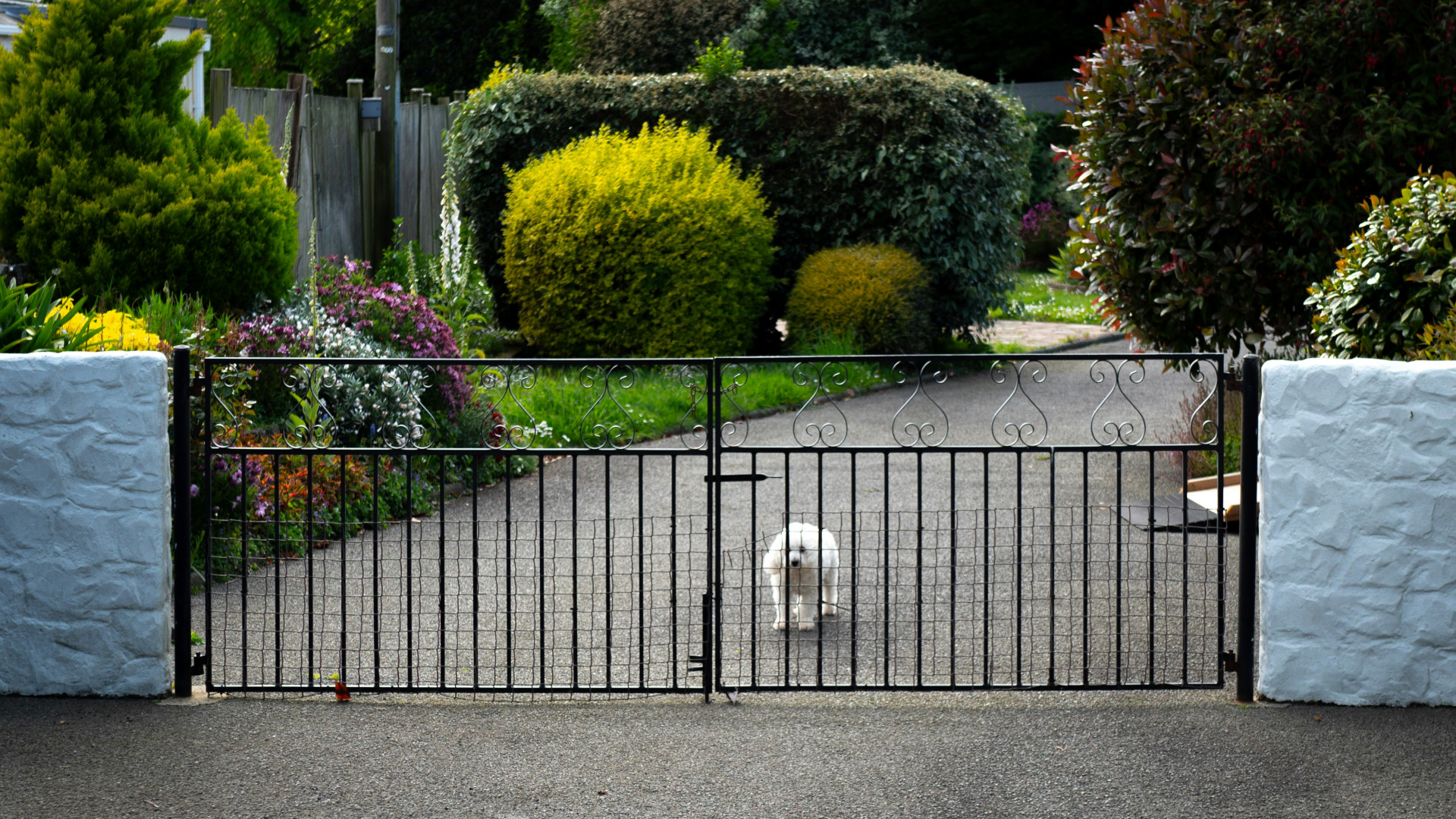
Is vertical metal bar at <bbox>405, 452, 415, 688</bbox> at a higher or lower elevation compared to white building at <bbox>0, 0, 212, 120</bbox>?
lower

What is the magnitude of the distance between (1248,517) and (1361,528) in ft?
1.17

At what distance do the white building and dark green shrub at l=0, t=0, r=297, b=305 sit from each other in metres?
1.69

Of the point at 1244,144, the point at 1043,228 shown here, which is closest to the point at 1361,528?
the point at 1244,144

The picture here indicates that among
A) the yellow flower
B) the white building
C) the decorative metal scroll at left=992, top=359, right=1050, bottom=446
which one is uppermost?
the white building

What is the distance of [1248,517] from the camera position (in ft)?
15.4

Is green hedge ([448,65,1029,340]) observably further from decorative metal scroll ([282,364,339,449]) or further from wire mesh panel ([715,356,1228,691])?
decorative metal scroll ([282,364,339,449])

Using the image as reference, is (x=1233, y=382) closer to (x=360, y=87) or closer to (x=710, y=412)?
(x=710, y=412)

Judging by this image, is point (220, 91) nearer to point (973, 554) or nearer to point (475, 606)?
point (973, 554)

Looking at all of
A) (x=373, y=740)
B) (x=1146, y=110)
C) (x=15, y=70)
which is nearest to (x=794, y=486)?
(x=1146, y=110)

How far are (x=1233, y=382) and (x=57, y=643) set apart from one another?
419 cm

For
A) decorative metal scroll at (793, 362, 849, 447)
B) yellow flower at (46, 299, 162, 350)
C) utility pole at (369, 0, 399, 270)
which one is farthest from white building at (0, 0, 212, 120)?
decorative metal scroll at (793, 362, 849, 447)

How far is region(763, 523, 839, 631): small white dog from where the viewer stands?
212 inches

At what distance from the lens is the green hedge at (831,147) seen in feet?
40.3

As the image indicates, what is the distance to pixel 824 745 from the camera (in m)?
4.36
